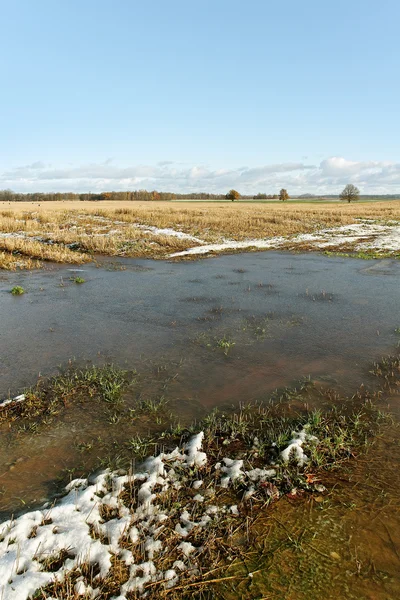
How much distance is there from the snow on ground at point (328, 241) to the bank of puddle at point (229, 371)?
A: 880 centimetres

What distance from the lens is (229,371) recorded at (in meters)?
7.63

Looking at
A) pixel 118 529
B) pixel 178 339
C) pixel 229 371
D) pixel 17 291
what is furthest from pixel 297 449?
pixel 17 291

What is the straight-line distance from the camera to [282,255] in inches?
948

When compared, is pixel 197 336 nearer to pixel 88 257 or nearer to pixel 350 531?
pixel 350 531

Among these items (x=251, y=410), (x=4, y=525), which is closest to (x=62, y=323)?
(x=251, y=410)

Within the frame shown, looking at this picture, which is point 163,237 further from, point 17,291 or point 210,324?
point 210,324

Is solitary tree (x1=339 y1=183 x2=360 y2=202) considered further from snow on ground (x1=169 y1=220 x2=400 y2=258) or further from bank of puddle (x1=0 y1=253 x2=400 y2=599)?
bank of puddle (x1=0 y1=253 x2=400 y2=599)

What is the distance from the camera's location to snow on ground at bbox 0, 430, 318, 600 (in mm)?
3244

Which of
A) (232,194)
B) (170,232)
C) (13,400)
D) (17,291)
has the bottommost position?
(13,400)

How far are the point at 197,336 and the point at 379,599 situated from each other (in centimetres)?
689

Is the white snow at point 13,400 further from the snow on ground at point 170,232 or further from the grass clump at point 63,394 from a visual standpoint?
the snow on ground at point 170,232

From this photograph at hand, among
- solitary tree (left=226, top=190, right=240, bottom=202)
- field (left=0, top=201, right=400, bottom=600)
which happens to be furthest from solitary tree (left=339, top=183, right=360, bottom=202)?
field (left=0, top=201, right=400, bottom=600)

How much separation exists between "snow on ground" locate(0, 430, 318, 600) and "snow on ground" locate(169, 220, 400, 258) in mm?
19389

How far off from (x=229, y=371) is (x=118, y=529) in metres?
4.26
